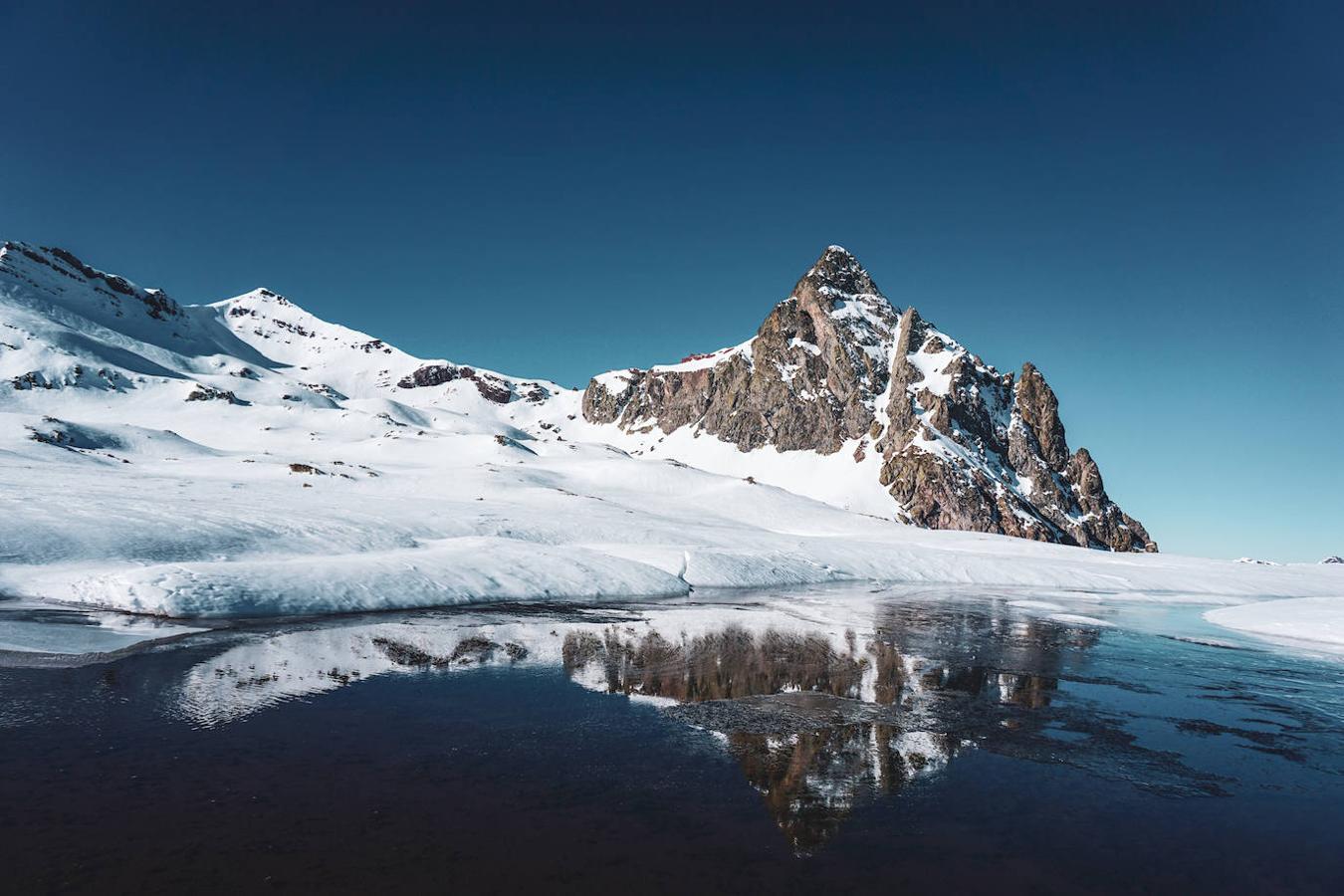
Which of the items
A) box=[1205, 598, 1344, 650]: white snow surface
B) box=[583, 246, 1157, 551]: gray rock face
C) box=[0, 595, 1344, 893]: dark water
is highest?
box=[583, 246, 1157, 551]: gray rock face

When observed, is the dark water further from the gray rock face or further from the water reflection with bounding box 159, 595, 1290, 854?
the gray rock face

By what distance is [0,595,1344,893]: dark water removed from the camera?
721 centimetres

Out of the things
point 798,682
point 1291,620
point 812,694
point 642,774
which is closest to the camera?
point 642,774

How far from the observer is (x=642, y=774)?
9859mm

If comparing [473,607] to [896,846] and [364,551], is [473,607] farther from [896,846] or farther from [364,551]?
[896,846]

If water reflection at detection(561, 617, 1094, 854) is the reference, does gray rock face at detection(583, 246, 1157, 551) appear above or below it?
above

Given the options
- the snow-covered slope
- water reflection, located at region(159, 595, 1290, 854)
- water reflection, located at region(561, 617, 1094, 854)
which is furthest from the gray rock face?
water reflection, located at region(561, 617, 1094, 854)

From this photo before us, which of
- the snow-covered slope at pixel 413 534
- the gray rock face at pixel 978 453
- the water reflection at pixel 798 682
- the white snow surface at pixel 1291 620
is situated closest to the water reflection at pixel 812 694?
the water reflection at pixel 798 682

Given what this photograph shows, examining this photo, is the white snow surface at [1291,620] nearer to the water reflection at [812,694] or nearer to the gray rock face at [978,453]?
the water reflection at [812,694]

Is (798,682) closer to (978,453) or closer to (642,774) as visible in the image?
(642,774)

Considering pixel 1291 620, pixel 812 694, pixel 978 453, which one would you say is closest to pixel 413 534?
pixel 812 694

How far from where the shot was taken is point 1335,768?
11812 mm

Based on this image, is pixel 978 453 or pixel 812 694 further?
pixel 978 453

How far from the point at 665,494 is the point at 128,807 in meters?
78.1
